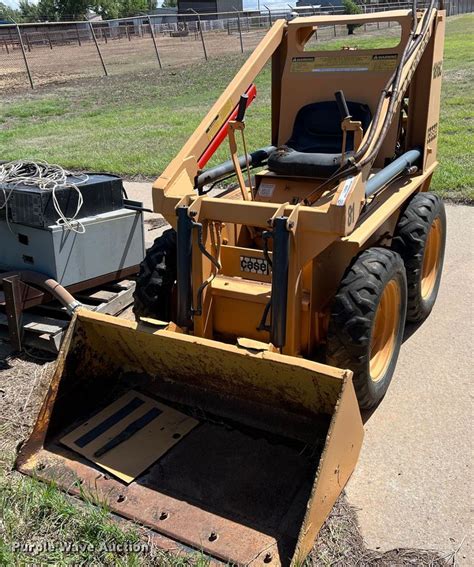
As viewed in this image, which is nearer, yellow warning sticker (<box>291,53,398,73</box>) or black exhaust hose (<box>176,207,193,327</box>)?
black exhaust hose (<box>176,207,193,327</box>)

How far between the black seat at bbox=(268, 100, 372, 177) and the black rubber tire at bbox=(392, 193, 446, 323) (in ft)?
1.81

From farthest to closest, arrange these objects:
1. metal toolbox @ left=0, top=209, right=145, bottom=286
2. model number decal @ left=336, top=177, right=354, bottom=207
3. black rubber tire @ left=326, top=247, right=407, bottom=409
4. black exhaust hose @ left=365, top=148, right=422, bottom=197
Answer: metal toolbox @ left=0, top=209, right=145, bottom=286
black exhaust hose @ left=365, top=148, right=422, bottom=197
black rubber tire @ left=326, top=247, right=407, bottom=409
model number decal @ left=336, top=177, right=354, bottom=207

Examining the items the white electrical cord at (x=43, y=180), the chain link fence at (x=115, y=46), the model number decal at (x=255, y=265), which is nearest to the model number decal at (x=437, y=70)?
the model number decal at (x=255, y=265)

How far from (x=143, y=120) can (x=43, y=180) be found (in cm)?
874

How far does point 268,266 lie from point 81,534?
1535 millimetres

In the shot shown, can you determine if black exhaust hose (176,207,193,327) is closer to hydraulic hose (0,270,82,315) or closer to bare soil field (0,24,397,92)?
hydraulic hose (0,270,82,315)

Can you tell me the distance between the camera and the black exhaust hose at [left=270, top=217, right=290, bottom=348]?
116 inches

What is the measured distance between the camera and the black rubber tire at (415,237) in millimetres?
3932

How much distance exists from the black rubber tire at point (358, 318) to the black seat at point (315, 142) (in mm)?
850

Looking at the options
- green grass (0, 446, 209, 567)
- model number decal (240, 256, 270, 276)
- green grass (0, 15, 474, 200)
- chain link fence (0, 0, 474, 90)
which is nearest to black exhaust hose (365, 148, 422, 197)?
model number decal (240, 256, 270, 276)

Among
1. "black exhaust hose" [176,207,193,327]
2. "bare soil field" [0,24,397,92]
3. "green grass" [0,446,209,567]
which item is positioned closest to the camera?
"green grass" [0,446,209,567]

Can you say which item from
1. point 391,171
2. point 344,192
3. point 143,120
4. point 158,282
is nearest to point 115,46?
point 143,120

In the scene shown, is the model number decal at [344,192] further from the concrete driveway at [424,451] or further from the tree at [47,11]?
the tree at [47,11]

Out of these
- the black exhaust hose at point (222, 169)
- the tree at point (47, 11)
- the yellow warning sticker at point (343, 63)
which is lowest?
the tree at point (47, 11)
